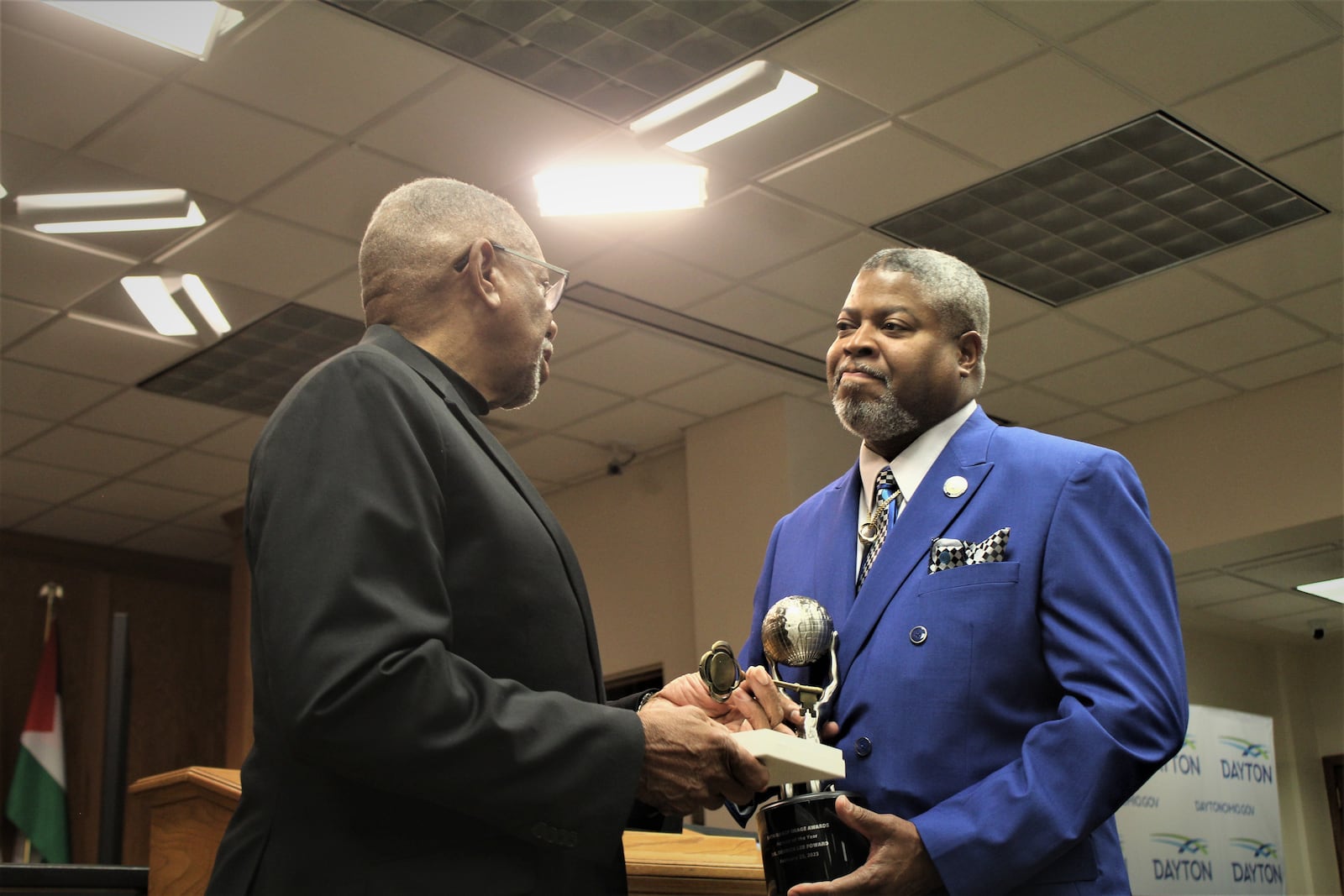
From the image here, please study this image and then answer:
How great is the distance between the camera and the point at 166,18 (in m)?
4.01

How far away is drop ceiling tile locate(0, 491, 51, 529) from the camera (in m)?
8.15

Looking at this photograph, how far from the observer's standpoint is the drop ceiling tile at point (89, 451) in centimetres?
724

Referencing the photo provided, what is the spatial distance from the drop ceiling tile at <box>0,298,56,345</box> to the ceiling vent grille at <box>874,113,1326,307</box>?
352 centimetres

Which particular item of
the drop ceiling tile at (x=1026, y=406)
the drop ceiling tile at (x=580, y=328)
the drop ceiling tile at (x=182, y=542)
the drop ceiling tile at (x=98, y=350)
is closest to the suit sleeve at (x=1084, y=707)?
the drop ceiling tile at (x=580, y=328)

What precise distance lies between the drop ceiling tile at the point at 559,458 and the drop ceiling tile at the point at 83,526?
2.67 metres

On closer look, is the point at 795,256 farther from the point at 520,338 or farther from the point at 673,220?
the point at 520,338

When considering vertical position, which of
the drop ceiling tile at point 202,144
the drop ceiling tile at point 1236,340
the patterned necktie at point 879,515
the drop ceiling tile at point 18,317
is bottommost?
the patterned necktie at point 879,515

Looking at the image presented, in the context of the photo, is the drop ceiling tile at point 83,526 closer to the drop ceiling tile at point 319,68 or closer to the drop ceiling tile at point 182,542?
the drop ceiling tile at point 182,542

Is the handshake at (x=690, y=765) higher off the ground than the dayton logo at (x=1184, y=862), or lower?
higher

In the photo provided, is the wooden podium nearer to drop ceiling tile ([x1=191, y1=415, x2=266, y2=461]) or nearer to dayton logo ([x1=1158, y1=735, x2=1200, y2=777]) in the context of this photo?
drop ceiling tile ([x1=191, y1=415, x2=266, y2=461])

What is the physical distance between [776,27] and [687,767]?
3.07 m

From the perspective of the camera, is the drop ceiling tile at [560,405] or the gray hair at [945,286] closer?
the gray hair at [945,286]

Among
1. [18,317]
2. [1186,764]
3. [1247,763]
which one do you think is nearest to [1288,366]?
[1186,764]

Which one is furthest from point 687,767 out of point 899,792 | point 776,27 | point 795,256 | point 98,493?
point 98,493
